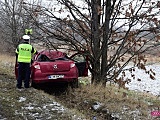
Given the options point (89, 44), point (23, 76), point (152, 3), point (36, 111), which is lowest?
point (36, 111)

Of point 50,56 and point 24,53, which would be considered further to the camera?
point 50,56

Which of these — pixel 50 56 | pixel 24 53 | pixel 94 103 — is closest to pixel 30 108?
pixel 94 103

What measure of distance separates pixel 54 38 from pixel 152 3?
389 centimetres

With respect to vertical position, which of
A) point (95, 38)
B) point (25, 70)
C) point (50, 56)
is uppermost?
point (95, 38)

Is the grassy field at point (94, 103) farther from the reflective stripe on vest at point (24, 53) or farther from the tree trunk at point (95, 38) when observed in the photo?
the tree trunk at point (95, 38)

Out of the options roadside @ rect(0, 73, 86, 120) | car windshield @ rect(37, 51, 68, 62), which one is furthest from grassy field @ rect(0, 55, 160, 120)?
car windshield @ rect(37, 51, 68, 62)

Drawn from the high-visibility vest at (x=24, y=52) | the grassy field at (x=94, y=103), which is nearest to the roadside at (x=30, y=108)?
the grassy field at (x=94, y=103)

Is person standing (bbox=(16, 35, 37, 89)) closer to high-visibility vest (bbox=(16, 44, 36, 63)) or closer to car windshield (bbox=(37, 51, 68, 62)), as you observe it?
high-visibility vest (bbox=(16, 44, 36, 63))

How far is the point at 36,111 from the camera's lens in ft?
25.8

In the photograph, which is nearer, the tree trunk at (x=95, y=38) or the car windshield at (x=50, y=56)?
the car windshield at (x=50, y=56)

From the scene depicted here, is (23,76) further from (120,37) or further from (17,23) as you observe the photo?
(17,23)

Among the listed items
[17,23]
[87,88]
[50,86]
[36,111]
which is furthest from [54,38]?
[17,23]

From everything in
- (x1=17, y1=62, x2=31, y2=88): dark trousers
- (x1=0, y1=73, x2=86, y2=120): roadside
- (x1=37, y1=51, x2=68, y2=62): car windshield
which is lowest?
(x1=0, y1=73, x2=86, y2=120): roadside

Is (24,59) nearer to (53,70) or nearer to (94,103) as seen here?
(53,70)
